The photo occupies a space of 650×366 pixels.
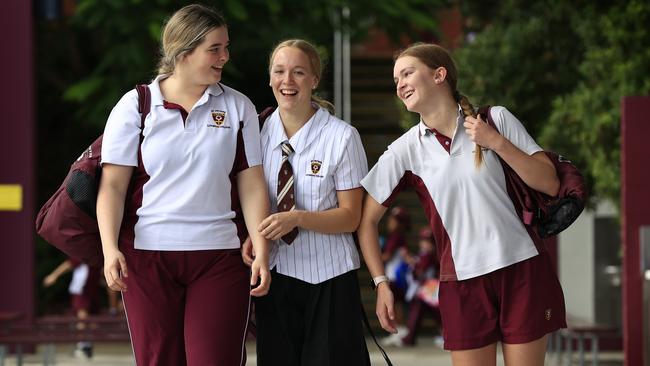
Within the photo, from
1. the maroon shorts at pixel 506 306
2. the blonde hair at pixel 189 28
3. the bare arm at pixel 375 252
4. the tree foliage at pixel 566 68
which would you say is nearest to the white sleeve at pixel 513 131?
the maroon shorts at pixel 506 306

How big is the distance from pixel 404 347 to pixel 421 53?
1123 centimetres

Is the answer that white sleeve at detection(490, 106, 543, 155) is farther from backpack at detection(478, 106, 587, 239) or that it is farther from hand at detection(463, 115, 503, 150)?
hand at detection(463, 115, 503, 150)

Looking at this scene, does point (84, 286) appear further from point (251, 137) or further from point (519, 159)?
point (519, 159)

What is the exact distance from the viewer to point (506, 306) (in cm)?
558

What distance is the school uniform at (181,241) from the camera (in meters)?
5.52

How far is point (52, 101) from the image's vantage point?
66.6 feet

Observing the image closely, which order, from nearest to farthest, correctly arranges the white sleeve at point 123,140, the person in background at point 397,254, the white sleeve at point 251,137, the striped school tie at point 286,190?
1. the white sleeve at point 123,140
2. the white sleeve at point 251,137
3. the striped school tie at point 286,190
4. the person in background at point 397,254

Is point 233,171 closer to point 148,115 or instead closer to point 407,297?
point 148,115

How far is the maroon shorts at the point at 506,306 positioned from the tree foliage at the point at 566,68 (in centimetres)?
691

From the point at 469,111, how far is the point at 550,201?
48cm

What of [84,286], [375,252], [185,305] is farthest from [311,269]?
[84,286]

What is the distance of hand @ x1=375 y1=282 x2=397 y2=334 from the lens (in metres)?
5.95

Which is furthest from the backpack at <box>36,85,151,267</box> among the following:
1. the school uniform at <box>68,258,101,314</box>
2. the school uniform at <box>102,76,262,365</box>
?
the school uniform at <box>68,258,101,314</box>

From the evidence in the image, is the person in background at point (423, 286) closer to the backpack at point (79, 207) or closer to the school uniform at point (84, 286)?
the school uniform at point (84, 286)
